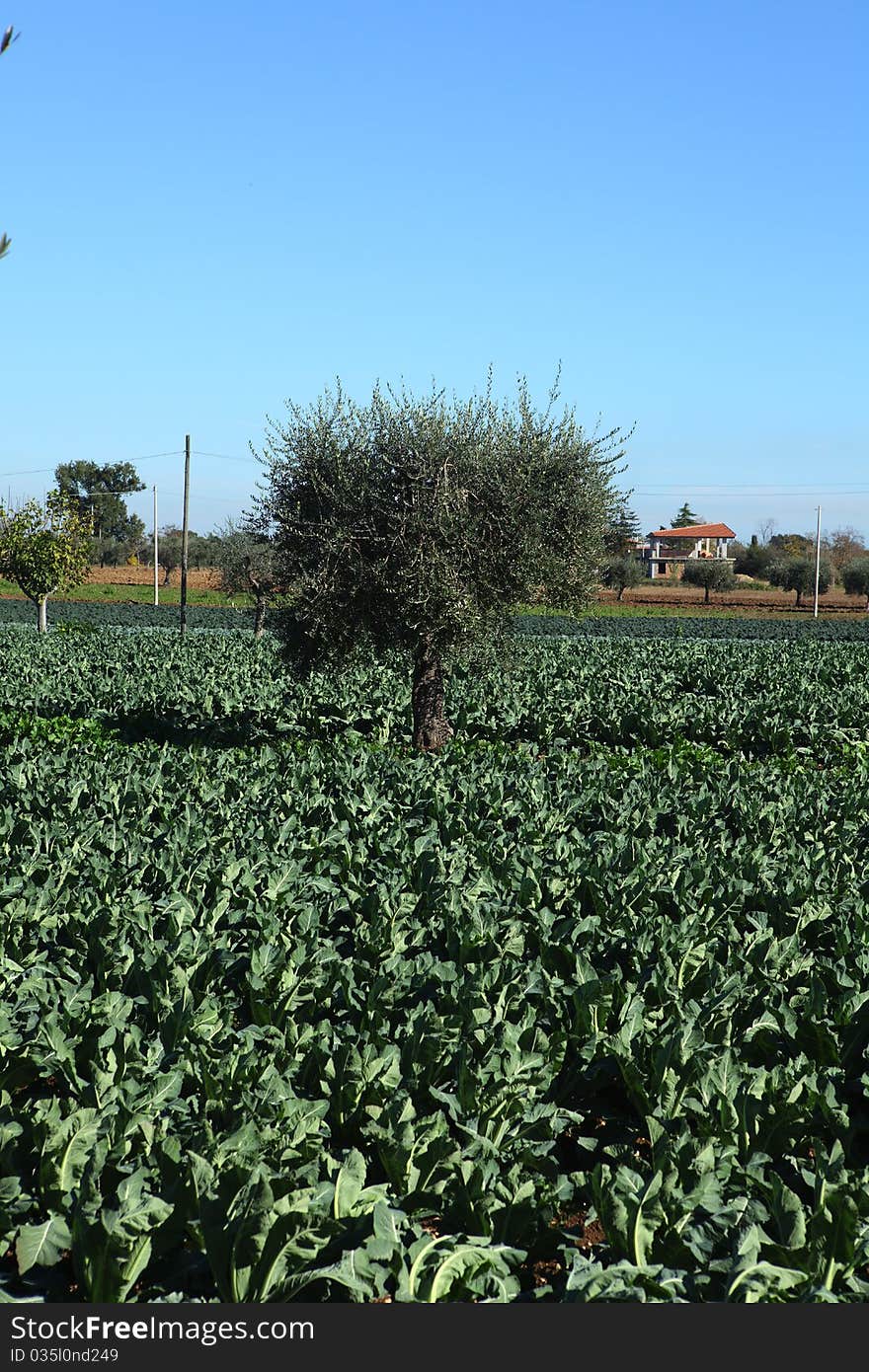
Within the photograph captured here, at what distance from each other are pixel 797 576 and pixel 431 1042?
89.4 m

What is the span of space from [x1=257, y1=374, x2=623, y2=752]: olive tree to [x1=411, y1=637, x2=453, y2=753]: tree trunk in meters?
0.07

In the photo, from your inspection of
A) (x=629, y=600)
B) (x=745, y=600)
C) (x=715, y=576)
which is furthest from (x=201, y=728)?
(x=745, y=600)

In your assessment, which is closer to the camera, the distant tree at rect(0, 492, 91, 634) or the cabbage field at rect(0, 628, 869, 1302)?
the cabbage field at rect(0, 628, 869, 1302)

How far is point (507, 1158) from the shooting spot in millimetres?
4816

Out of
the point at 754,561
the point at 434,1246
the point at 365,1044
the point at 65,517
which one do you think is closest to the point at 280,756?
the point at 365,1044

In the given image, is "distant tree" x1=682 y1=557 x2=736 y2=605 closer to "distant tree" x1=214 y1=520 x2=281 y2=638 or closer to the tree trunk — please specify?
"distant tree" x1=214 y1=520 x2=281 y2=638

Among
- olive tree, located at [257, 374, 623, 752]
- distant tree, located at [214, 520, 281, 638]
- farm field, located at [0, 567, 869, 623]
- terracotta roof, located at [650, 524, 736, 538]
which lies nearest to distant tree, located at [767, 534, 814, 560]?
terracotta roof, located at [650, 524, 736, 538]

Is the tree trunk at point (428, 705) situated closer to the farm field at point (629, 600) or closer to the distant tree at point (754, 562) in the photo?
the farm field at point (629, 600)

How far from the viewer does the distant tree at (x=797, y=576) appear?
88.5 m

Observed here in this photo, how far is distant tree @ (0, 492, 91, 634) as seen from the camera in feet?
132

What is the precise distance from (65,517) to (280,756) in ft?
99.9

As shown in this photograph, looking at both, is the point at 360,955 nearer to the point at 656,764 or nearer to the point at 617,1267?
the point at 617,1267

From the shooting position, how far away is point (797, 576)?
8975 cm

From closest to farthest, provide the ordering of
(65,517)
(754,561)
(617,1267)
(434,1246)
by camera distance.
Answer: (617,1267)
(434,1246)
(65,517)
(754,561)
